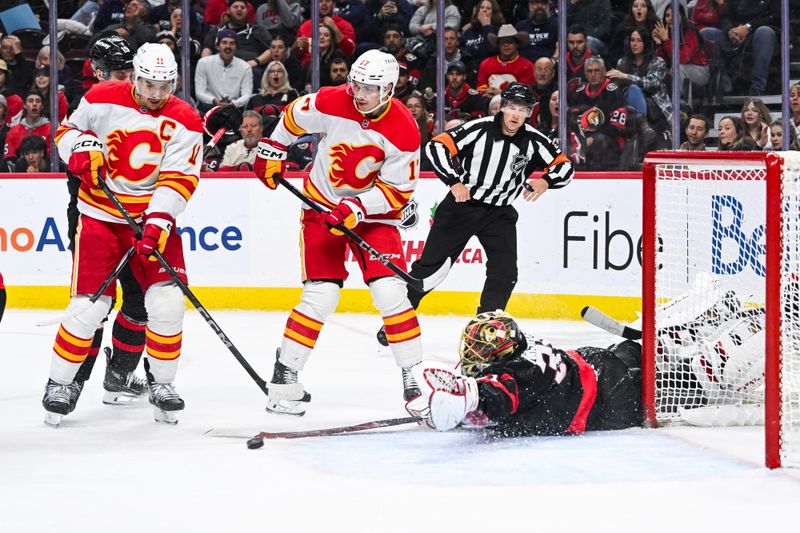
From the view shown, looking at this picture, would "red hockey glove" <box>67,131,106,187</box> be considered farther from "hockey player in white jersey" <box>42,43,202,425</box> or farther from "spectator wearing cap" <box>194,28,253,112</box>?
"spectator wearing cap" <box>194,28,253,112</box>

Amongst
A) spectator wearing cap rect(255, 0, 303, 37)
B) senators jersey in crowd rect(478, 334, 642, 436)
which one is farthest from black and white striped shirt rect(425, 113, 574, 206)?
spectator wearing cap rect(255, 0, 303, 37)

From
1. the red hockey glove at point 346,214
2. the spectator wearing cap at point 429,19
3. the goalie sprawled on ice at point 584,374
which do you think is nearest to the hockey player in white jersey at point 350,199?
the red hockey glove at point 346,214

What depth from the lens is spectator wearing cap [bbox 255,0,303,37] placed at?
7.03 m

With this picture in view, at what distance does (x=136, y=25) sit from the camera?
7234 millimetres

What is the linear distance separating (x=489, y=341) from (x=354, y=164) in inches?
37.7

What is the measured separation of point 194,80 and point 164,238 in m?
3.43

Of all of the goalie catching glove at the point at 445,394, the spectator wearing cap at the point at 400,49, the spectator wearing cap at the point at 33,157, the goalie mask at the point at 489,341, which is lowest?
the goalie catching glove at the point at 445,394

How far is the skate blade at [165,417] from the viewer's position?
385 cm

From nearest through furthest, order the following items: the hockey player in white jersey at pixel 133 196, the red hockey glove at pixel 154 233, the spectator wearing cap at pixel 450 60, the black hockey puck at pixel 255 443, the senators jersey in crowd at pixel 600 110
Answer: the black hockey puck at pixel 255 443
the red hockey glove at pixel 154 233
the hockey player in white jersey at pixel 133 196
the senators jersey in crowd at pixel 600 110
the spectator wearing cap at pixel 450 60

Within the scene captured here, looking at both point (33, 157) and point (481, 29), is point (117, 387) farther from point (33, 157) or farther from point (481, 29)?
point (481, 29)

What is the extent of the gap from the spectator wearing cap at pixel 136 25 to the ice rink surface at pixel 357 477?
3328mm

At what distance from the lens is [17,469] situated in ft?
10.5

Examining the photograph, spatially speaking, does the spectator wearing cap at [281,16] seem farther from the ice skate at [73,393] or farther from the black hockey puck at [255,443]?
the black hockey puck at [255,443]

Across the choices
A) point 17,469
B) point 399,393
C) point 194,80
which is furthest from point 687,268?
point 194,80
